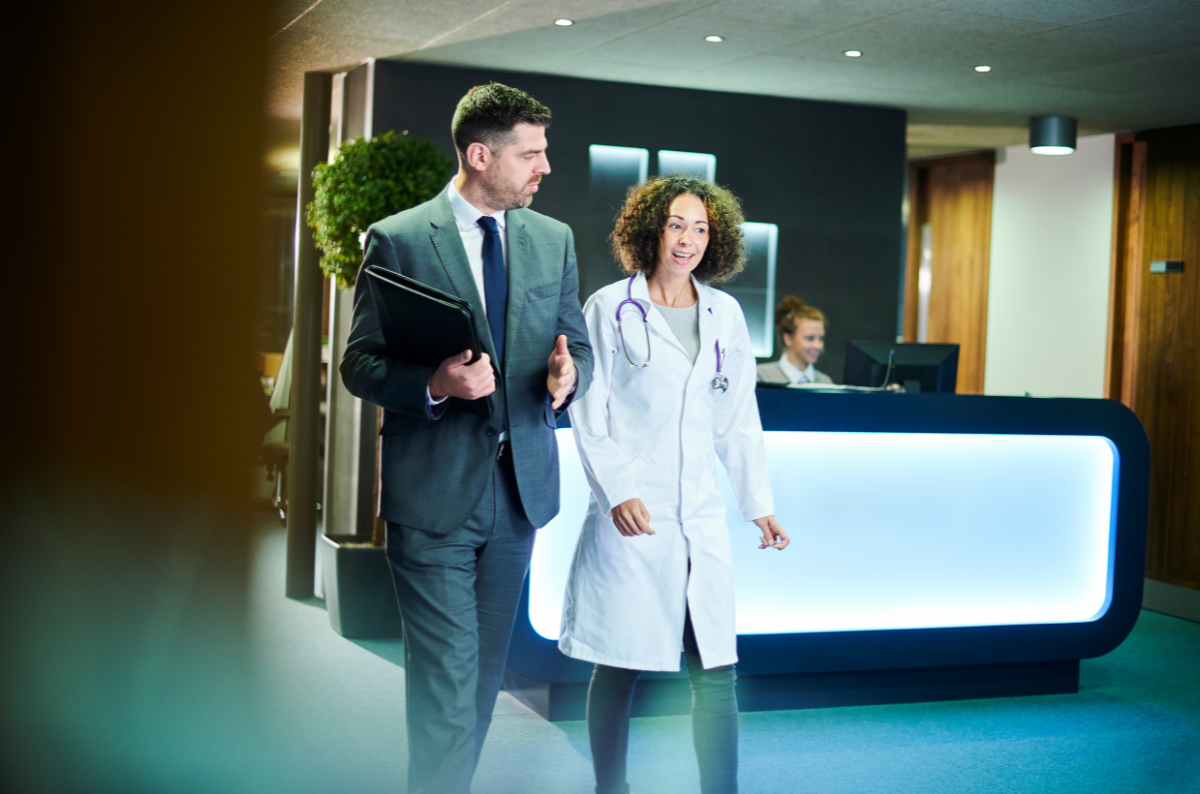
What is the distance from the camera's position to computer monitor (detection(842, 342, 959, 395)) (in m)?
4.28

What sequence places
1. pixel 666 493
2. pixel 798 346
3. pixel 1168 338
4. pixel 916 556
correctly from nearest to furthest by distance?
pixel 666 493, pixel 916 556, pixel 798 346, pixel 1168 338

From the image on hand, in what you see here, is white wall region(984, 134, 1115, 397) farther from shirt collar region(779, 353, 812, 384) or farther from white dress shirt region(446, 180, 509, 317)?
white dress shirt region(446, 180, 509, 317)

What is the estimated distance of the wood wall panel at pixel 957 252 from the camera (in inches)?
310

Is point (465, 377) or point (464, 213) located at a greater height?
point (464, 213)

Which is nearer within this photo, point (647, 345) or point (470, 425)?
point (470, 425)

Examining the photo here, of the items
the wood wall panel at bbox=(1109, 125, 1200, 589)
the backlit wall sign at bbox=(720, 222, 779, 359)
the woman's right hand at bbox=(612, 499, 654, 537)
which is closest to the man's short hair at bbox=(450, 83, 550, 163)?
the woman's right hand at bbox=(612, 499, 654, 537)

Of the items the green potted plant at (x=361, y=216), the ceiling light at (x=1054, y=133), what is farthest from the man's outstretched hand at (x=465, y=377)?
the ceiling light at (x=1054, y=133)

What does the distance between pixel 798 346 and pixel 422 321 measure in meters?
3.88

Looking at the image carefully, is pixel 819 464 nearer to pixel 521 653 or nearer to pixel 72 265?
pixel 521 653

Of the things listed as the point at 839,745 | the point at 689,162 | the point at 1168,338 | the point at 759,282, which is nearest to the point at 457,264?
the point at 839,745

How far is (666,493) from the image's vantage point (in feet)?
7.64

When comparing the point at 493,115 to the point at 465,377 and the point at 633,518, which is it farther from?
the point at 633,518

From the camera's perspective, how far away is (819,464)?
143 inches

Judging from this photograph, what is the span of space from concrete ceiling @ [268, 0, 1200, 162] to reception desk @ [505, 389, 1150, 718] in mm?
1612
